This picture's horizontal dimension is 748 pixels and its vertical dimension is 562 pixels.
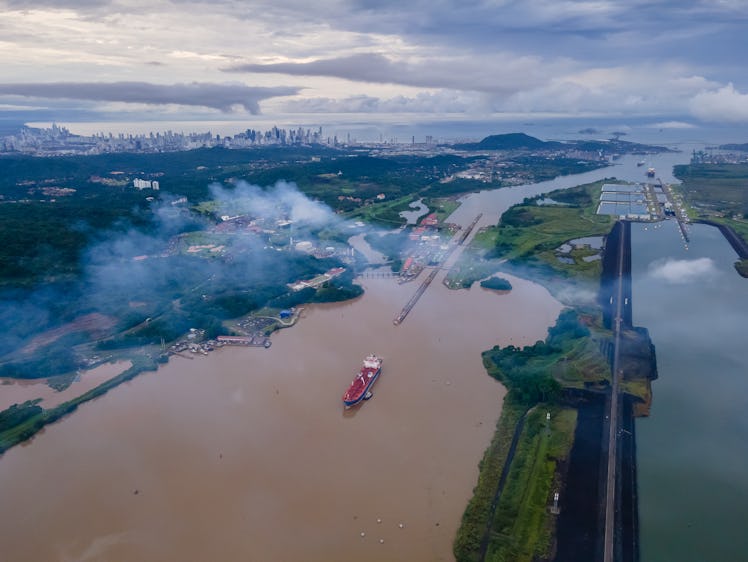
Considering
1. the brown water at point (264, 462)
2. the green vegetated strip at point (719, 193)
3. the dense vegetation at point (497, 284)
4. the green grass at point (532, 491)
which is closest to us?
the green grass at point (532, 491)

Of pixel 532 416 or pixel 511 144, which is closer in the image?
pixel 532 416

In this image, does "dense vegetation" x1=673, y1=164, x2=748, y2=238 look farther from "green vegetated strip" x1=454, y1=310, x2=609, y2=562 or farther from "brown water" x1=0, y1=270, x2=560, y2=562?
"brown water" x1=0, y1=270, x2=560, y2=562

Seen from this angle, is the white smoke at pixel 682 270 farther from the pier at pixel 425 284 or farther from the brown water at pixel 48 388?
the brown water at pixel 48 388

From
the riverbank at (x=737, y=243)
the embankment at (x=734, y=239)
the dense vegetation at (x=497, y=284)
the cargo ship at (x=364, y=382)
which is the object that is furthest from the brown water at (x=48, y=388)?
the embankment at (x=734, y=239)

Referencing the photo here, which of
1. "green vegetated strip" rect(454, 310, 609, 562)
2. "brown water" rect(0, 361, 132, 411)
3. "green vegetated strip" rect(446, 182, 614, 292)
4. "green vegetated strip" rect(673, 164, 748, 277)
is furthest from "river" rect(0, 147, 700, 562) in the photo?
"green vegetated strip" rect(673, 164, 748, 277)

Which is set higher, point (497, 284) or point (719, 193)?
point (719, 193)

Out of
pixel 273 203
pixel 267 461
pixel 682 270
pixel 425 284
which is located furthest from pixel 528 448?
pixel 273 203

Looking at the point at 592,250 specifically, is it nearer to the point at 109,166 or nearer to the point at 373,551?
the point at 373,551

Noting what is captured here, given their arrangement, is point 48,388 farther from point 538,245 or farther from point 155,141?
point 155,141
